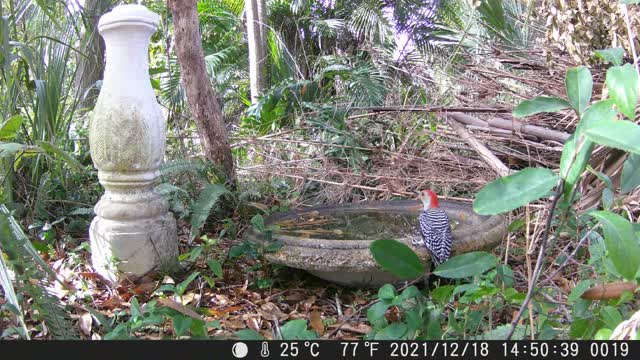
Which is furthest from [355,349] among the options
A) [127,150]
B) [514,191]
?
[127,150]

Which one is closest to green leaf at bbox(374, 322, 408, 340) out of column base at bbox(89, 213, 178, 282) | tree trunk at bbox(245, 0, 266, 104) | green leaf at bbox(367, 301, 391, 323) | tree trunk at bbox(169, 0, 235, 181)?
green leaf at bbox(367, 301, 391, 323)

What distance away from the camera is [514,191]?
0.64m

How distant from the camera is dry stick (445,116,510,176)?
2758 millimetres

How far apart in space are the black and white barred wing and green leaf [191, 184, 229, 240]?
109cm

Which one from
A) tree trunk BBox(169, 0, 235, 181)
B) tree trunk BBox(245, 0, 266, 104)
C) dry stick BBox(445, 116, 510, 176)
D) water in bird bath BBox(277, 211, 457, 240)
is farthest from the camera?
tree trunk BBox(245, 0, 266, 104)

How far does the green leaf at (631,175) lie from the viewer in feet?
2.88

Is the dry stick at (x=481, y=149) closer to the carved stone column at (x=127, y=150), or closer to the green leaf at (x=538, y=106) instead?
the carved stone column at (x=127, y=150)

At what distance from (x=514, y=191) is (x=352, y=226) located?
1.89 metres

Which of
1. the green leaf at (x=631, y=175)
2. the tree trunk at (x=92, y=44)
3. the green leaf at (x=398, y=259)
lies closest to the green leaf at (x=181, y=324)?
the green leaf at (x=398, y=259)

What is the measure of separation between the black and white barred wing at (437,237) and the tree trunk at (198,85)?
166 cm

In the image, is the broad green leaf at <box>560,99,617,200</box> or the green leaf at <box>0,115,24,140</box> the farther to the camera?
the green leaf at <box>0,115,24,140</box>

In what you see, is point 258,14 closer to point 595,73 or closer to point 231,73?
point 231,73

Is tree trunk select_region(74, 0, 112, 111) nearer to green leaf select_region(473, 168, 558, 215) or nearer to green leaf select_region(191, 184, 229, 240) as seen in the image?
green leaf select_region(191, 184, 229, 240)

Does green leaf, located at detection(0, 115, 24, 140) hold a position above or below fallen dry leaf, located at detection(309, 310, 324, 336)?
above
